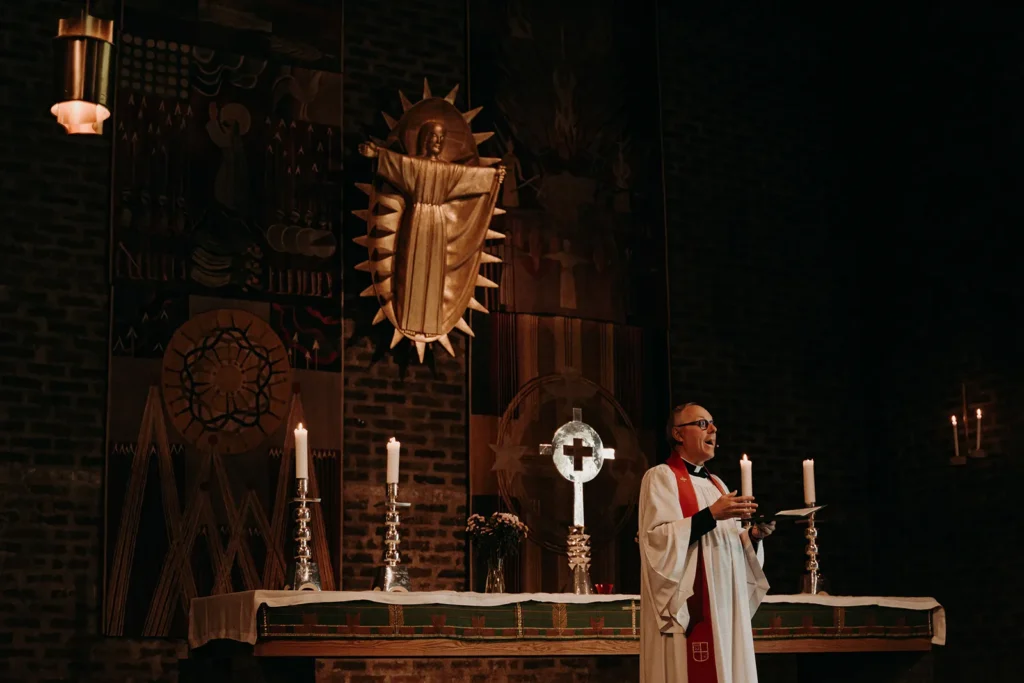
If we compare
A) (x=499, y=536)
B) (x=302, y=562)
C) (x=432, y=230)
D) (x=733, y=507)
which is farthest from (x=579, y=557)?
(x=733, y=507)

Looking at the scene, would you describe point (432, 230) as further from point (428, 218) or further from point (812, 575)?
point (812, 575)

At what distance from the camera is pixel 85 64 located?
5.00 meters

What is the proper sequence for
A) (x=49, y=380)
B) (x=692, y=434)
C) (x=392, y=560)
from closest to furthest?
(x=692, y=434) → (x=392, y=560) → (x=49, y=380)

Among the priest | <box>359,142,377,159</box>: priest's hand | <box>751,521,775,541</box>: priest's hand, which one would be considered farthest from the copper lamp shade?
<box>359,142,377,159</box>: priest's hand

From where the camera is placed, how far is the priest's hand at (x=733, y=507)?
5840mm

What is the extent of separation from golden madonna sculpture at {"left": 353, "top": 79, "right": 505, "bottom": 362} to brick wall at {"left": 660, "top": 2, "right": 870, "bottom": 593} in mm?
1636

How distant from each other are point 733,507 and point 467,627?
1625mm

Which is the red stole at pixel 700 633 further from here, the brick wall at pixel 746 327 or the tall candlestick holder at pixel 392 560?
the brick wall at pixel 746 327

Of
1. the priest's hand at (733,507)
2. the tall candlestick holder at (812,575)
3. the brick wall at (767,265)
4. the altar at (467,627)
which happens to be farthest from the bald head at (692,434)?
the brick wall at (767,265)

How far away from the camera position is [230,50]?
8.60m

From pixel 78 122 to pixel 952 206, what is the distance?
6576 mm

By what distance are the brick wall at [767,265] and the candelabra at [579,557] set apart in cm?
188

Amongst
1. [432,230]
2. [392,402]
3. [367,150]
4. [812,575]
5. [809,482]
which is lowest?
[812,575]

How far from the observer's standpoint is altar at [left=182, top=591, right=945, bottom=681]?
6.41 meters
